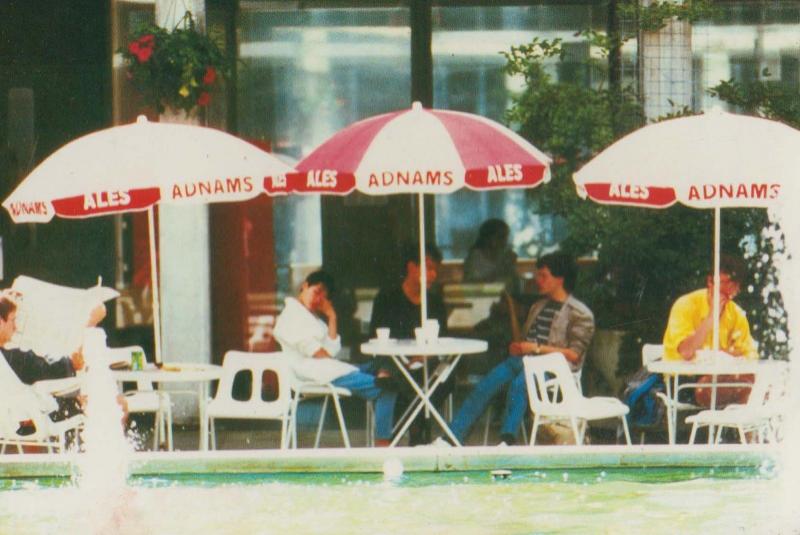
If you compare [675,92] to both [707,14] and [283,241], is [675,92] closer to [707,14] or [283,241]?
[707,14]

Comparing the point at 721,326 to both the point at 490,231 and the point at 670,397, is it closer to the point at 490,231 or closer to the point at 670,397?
the point at 670,397

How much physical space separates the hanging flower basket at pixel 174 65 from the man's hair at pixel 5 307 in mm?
2509

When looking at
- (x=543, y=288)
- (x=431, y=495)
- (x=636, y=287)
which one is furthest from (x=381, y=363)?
(x=431, y=495)

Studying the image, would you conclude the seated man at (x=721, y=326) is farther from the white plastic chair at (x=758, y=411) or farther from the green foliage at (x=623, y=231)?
the green foliage at (x=623, y=231)

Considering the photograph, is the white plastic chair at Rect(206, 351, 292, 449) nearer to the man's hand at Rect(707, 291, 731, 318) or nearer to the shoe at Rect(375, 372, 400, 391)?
the shoe at Rect(375, 372, 400, 391)

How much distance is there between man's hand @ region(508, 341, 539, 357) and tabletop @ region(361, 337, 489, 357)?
33 cm

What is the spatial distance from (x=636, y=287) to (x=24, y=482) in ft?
15.7

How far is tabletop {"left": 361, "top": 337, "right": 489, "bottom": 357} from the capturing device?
10.7 meters

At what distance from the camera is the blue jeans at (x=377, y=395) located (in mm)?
11203

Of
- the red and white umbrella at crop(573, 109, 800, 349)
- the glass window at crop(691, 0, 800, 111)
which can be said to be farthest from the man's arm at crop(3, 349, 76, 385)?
the glass window at crop(691, 0, 800, 111)

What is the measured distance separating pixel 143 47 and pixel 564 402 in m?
3.93

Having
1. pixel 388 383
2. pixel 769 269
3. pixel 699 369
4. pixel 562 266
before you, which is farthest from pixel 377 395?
pixel 769 269

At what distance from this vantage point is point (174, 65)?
12266 millimetres

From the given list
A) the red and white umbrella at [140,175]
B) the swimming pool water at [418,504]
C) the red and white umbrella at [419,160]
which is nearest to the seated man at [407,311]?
the red and white umbrella at [419,160]
